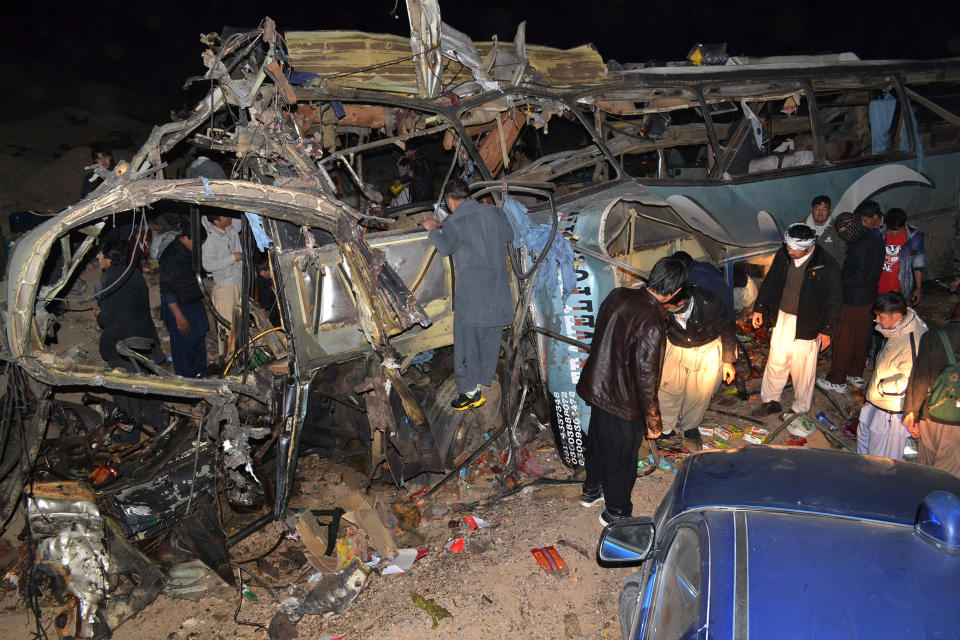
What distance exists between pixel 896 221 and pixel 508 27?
85.0ft

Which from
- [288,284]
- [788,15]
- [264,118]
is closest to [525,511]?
[288,284]

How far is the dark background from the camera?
20.7 meters

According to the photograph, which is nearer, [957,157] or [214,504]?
[214,504]

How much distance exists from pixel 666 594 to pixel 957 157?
7.82m

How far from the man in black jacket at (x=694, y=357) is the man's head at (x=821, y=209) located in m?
2.03

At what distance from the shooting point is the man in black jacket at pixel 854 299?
18.7 feet

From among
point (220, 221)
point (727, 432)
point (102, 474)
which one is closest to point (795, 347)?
point (727, 432)

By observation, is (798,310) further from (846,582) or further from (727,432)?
(846,582)

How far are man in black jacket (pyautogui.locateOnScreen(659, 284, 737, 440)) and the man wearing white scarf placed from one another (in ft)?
3.31

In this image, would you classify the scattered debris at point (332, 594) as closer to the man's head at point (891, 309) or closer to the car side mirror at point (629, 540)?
the car side mirror at point (629, 540)

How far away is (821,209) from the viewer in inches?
239

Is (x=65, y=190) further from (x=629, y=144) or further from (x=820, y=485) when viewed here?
(x=820, y=485)

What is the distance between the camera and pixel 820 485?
2.37 m

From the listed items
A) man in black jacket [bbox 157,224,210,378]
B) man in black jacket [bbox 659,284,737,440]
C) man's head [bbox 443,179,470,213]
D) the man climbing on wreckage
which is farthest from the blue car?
man in black jacket [bbox 157,224,210,378]
